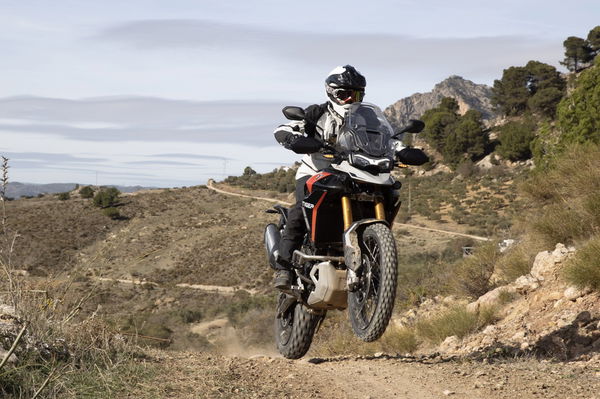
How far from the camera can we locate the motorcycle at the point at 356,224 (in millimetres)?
6707

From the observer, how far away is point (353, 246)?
22.1ft

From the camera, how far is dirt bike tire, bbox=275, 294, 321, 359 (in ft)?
28.8

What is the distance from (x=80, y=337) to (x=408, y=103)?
179m

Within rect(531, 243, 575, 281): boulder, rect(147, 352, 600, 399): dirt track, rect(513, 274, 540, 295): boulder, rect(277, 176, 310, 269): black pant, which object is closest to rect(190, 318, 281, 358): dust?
rect(513, 274, 540, 295): boulder

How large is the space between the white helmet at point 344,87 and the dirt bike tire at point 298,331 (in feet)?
8.82

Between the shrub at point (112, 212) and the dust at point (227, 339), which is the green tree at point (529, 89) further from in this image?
the dust at point (227, 339)

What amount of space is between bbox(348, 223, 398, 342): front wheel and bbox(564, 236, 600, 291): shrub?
203 inches

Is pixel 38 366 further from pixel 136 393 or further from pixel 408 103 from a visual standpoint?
pixel 408 103

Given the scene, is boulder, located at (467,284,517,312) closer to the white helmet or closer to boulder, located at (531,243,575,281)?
boulder, located at (531,243,575,281)

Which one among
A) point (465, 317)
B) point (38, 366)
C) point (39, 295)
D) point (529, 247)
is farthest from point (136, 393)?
point (529, 247)

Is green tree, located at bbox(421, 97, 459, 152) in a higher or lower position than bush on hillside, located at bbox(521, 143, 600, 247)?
higher

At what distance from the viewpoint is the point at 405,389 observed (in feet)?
23.7

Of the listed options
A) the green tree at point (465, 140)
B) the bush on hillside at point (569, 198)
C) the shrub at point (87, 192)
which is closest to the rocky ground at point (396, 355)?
the bush on hillside at point (569, 198)

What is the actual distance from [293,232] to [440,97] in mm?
170007
